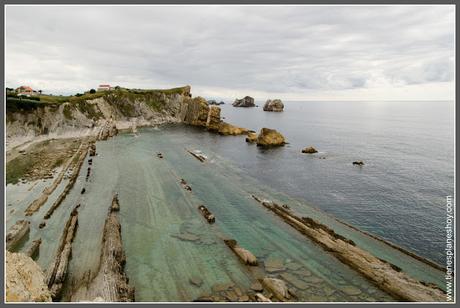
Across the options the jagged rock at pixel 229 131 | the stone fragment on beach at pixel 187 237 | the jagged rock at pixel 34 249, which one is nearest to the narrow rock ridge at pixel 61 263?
the jagged rock at pixel 34 249

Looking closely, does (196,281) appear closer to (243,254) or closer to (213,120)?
(243,254)

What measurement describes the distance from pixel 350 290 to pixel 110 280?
80.0ft

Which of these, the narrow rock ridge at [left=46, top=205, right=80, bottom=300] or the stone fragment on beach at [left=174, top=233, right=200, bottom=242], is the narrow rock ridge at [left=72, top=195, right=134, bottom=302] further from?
the stone fragment on beach at [left=174, top=233, right=200, bottom=242]

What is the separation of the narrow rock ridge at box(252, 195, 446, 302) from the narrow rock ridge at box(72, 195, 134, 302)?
2470 centimetres

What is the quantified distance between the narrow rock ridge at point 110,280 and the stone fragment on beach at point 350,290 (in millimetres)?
21131

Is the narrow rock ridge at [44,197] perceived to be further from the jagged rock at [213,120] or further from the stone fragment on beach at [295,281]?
the jagged rock at [213,120]

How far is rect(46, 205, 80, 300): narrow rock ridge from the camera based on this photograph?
2759 centimetres

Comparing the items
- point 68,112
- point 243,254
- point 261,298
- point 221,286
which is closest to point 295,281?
point 261,298

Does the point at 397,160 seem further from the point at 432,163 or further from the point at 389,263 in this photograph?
the point at 389,263

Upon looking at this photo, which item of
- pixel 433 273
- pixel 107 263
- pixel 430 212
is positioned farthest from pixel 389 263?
pixel 107 263

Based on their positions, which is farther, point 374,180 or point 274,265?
point 374,180

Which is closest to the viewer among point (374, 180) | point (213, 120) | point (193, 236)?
point (193, 236)

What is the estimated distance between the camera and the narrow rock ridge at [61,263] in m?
27.6

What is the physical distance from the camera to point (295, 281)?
1207 inches
